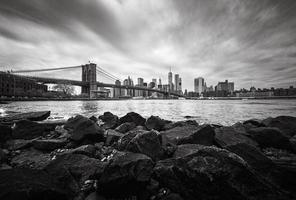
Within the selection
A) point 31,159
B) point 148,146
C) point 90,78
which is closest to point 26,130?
point 31,159

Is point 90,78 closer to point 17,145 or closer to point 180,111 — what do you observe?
point 180,111

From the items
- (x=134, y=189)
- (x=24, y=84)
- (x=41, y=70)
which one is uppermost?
(x=41, y=70)

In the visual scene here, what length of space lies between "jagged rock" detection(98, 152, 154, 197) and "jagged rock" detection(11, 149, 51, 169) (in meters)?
2.00

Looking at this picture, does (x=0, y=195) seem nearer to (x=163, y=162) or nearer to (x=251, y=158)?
(x=163, y=162)

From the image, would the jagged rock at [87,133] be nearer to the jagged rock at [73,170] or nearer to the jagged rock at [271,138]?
the jagged rock at [73,170]

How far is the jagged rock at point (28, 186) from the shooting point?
180cm

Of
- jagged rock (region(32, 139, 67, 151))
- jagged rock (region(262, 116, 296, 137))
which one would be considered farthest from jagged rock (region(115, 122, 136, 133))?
jagged rock (region(262, 116, 296, 137))

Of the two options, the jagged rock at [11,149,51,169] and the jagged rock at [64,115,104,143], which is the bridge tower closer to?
the jagged rock at [64,115,104,143]

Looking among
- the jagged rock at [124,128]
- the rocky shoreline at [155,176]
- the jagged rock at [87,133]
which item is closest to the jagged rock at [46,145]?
the jagged rock at [87,133]

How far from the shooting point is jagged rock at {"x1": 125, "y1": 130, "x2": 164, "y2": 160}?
3387mm

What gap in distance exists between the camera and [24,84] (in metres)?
91.8

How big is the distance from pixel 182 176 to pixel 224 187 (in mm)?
615

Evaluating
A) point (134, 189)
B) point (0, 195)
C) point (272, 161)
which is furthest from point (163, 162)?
point (0, 195)

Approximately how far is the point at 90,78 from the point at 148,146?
82.3 meters
